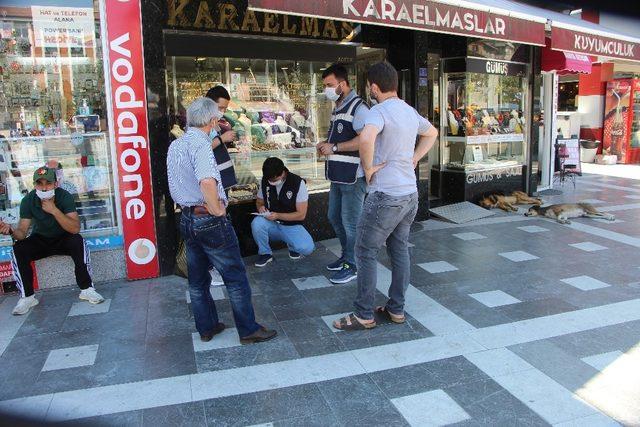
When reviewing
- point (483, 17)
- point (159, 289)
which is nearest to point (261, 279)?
point (159, 289)

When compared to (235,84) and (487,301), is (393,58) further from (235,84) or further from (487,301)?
(487,301)

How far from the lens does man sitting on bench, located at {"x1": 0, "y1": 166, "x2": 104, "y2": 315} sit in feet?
13.2

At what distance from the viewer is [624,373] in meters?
2.96

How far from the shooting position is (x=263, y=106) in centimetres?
602

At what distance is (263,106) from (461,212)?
10.1 ft

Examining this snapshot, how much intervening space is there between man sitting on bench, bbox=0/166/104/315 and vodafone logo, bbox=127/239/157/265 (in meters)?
0.46

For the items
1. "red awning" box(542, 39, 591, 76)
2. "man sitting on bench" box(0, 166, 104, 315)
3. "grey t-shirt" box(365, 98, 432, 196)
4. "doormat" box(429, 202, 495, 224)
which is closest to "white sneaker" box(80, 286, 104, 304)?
"man sitting on bench" box(0, 166, 104, 315)

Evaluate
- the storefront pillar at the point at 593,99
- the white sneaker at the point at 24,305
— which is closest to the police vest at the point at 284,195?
the white sneaker at the point at 24,305

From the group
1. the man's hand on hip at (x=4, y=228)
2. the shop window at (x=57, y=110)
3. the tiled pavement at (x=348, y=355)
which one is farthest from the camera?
the shop window at (x=57, y=110)

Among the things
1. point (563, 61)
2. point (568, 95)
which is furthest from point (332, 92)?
point (568, 95)

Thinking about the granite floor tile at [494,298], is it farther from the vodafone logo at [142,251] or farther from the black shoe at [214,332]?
the vodafone logo at [142,251]

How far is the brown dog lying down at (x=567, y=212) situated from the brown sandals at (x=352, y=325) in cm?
423

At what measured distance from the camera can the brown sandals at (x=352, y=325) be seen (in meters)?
3.55

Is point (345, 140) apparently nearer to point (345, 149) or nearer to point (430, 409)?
point (345, 149)
